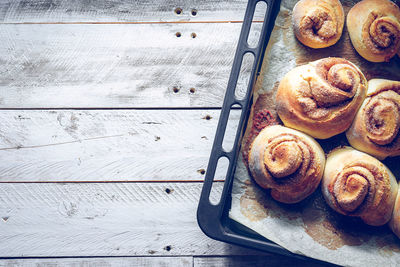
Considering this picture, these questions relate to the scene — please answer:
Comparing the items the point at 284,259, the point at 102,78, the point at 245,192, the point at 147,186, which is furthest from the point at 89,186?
the point at 284,259

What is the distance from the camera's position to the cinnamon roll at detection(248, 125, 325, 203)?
98 cm

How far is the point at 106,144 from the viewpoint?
1.29m

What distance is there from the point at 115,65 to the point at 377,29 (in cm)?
87

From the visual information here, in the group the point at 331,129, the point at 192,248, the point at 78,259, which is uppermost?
the point at 331,129

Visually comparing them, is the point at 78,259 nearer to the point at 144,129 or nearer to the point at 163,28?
the point at 144,129

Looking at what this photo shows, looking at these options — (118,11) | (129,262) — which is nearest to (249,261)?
(129,262)

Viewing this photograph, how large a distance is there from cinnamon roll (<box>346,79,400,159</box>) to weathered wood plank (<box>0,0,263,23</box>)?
1.66 ft

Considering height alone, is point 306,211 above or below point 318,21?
below

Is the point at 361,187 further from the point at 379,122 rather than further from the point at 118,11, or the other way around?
the point at 118,11

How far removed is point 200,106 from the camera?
1.29 meters

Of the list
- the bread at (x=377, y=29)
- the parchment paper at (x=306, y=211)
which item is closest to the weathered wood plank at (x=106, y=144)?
the parchment paper at (x=306, y=211)

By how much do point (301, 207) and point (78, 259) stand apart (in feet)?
2.61

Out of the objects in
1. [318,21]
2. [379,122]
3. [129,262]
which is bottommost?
[129,262]

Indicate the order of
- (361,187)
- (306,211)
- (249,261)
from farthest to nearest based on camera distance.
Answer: (249,261) → (306,211) → (361,187)
